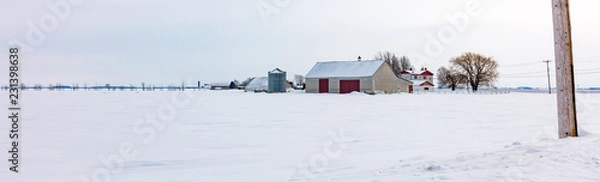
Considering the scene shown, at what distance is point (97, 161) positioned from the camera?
5.28 m

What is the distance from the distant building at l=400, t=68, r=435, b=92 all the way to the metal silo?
96.8ft

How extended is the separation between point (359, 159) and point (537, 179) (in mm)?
2759

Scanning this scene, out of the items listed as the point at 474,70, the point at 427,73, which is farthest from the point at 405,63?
the point at 474,70

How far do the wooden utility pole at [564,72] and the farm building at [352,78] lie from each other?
114 ft

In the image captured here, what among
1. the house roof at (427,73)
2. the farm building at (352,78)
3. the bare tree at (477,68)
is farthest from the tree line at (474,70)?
the farm building at (352,78)

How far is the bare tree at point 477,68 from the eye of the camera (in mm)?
57062

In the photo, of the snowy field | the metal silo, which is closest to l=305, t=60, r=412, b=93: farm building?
the metal silo

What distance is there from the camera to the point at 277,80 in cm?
4684

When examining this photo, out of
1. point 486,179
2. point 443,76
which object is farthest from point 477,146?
point 443,76

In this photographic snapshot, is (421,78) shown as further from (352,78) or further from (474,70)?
(352,78)

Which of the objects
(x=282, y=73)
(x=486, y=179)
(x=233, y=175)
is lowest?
(x=233, y=175)

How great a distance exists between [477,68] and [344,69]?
27.9 m

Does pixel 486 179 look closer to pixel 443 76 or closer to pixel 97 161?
pixel 97 161

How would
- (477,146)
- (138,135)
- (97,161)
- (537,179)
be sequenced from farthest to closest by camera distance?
(138,135), (477,146), (97,161), (537,179)
